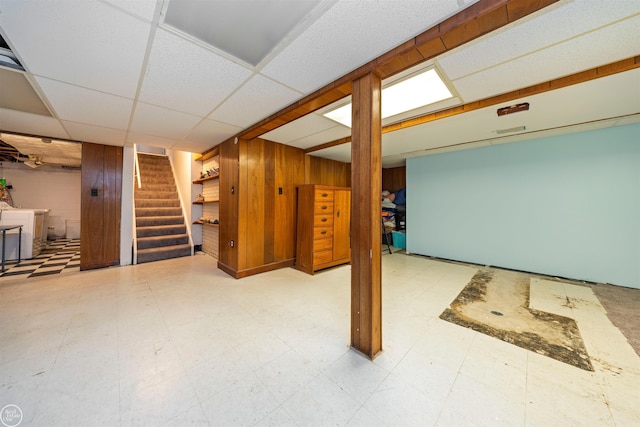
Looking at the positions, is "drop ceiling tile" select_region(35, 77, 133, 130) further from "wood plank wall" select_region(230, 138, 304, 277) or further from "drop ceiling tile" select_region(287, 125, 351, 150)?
"drop ceiling tile" select_region(287, 125, 351, 150)

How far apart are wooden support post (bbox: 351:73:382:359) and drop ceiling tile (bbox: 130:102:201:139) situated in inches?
92.6

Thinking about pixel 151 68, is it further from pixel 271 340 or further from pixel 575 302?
pixel 575 302

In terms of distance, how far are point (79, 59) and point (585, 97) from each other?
15.9ft

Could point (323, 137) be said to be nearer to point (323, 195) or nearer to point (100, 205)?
point (323, 195)

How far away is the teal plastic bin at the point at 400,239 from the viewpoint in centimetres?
597

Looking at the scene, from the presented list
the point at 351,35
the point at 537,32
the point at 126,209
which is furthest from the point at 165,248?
the point at 537,32

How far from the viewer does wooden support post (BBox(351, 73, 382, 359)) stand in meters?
1.77

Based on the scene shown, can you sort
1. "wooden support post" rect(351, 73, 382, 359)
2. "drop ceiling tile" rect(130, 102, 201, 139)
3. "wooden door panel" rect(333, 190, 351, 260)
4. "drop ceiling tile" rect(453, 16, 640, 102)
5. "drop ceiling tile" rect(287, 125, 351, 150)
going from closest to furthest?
"drop ceiling tile" rect(453, 16, 640, 102), "wooden support post" rect(351, 73, 382, 359), "drop ceiling tile" rect(130, 102, 201, 139), "drop ceiling tile" rect(287, 125, 351, 150), "wooden door panel" rect(333, 190, 351, 260)

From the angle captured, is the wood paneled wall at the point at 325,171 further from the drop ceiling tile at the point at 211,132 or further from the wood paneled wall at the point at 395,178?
the drop ceiling tile at the point at 211,132

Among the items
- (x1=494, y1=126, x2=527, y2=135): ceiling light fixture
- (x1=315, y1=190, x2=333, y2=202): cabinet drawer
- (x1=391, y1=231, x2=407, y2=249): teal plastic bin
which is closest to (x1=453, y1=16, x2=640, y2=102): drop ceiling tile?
(x1=494, y1=126, x2=527, y2=135): ceiling light fixture

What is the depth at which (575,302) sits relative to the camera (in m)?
2.80

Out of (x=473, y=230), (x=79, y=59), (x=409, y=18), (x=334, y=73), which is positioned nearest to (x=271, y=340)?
(x=334, y=73)

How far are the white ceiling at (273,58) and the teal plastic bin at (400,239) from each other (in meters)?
3.45

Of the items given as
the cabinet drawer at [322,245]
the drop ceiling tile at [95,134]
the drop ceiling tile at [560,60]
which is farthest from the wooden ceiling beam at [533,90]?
the drop ceiling tile at [95,134]
